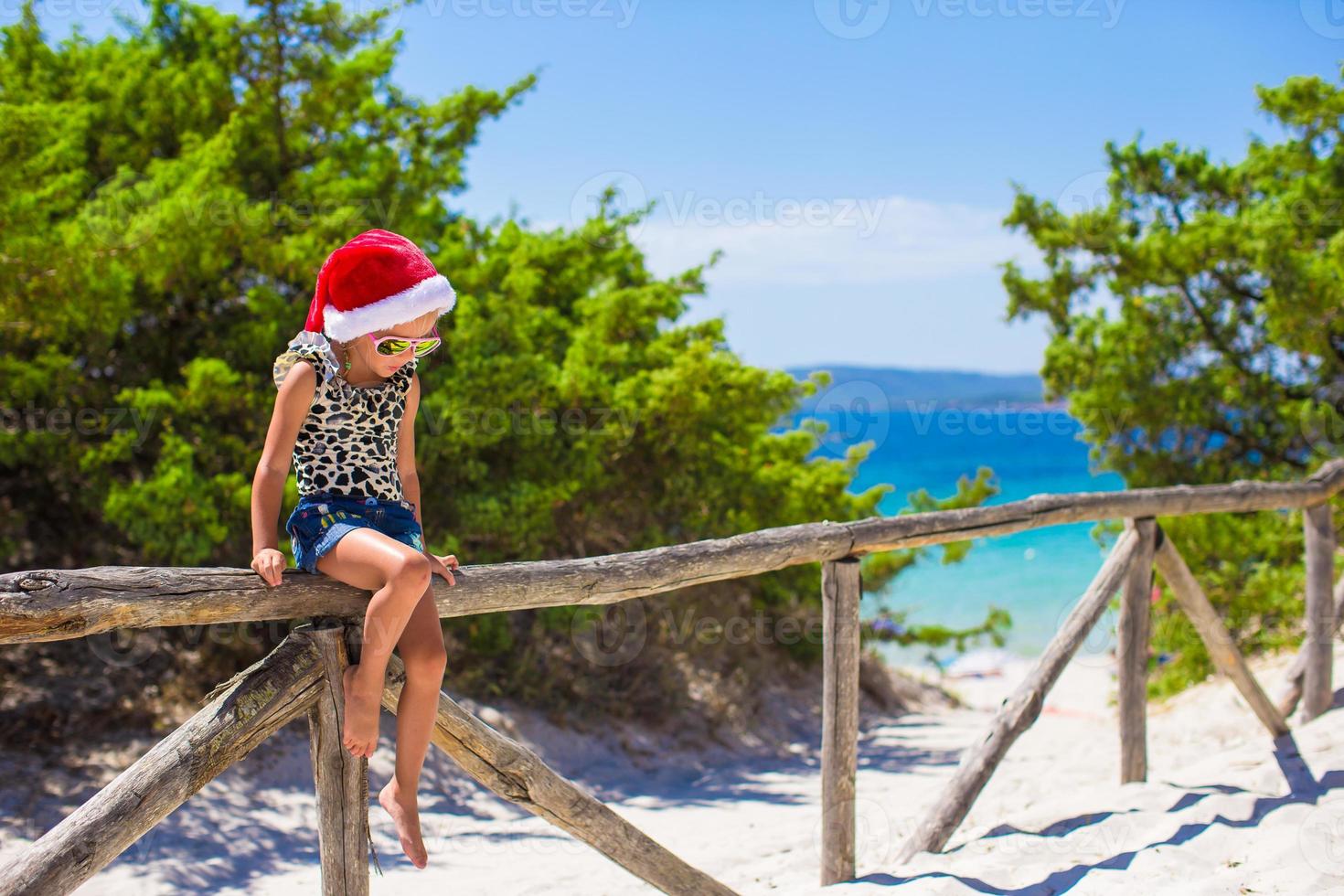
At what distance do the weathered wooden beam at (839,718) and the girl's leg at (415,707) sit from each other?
161 cm

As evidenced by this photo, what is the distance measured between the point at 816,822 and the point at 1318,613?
9.75ft

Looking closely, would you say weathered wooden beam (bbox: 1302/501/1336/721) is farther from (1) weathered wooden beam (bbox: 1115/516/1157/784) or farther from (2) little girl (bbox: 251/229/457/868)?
(2) little girl (bbox: 251/229/457/868)

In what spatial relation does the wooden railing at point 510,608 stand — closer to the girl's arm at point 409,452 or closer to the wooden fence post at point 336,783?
the wooden fence post at point 336,783

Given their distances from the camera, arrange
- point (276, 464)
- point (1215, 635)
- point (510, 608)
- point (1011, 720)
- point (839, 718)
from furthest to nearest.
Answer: point (1215, 635) < point (1011, 720) < point (839, 718) < point (510, 608) < point (276, 464)

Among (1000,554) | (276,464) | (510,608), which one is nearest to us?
(276,464)

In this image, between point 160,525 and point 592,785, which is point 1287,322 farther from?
point 160,525

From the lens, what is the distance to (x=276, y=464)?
8.10 ft

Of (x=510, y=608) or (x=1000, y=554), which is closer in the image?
(x=510, y=608)

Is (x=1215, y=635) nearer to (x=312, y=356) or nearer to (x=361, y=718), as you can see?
(x=361, y=718)

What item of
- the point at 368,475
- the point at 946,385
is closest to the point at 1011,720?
the point at 368,475

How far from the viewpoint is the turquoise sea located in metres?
15.3

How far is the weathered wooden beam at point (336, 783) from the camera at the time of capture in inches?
97.9

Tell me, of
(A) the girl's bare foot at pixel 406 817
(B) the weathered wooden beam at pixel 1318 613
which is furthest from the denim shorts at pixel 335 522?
(B) the weathered wooden beam at pixel 1318 613

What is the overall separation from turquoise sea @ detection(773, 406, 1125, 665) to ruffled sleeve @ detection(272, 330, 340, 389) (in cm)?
657
